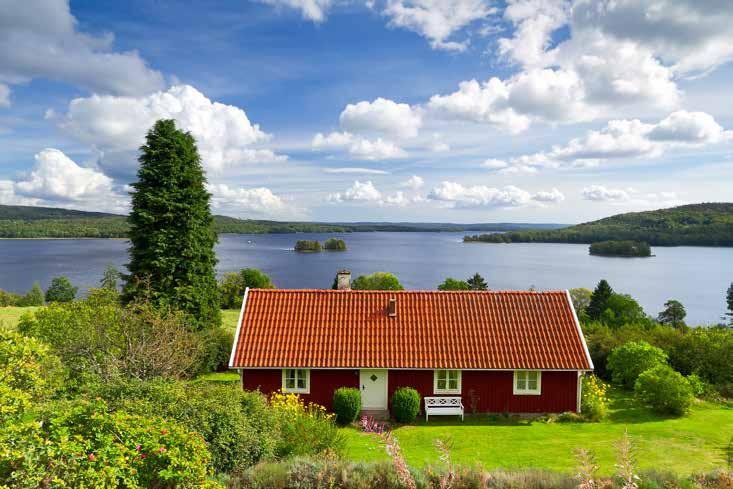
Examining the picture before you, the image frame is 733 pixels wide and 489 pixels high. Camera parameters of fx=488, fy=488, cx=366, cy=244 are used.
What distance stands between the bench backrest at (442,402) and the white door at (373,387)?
157 centimetres

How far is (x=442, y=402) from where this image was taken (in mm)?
17125

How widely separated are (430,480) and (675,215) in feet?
575

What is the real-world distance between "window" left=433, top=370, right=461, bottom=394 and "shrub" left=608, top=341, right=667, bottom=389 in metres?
8.25

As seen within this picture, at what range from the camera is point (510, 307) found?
1952cm

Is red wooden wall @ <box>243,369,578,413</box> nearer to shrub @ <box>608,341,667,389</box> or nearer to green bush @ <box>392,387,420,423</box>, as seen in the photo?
green bush @ <box>392,387,420,423</box>

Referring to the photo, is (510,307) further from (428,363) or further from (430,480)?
(430,480)

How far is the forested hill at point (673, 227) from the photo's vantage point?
13775 cm

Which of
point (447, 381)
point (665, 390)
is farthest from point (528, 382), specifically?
point (665, 390)

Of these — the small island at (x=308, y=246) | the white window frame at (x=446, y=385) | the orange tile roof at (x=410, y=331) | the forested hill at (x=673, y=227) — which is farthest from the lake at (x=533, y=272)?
the white window frame at (x=446, y=385)

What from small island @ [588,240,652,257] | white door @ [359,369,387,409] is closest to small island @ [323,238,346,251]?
small island @ [588,240,652,257]

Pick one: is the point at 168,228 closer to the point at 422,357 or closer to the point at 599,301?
the point at 422,357

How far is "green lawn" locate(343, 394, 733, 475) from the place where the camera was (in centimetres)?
1262

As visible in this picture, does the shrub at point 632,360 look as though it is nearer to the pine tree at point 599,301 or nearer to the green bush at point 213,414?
the green bush at point 213,414

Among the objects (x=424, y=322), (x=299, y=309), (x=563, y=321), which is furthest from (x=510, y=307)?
(x=299, y=309)
